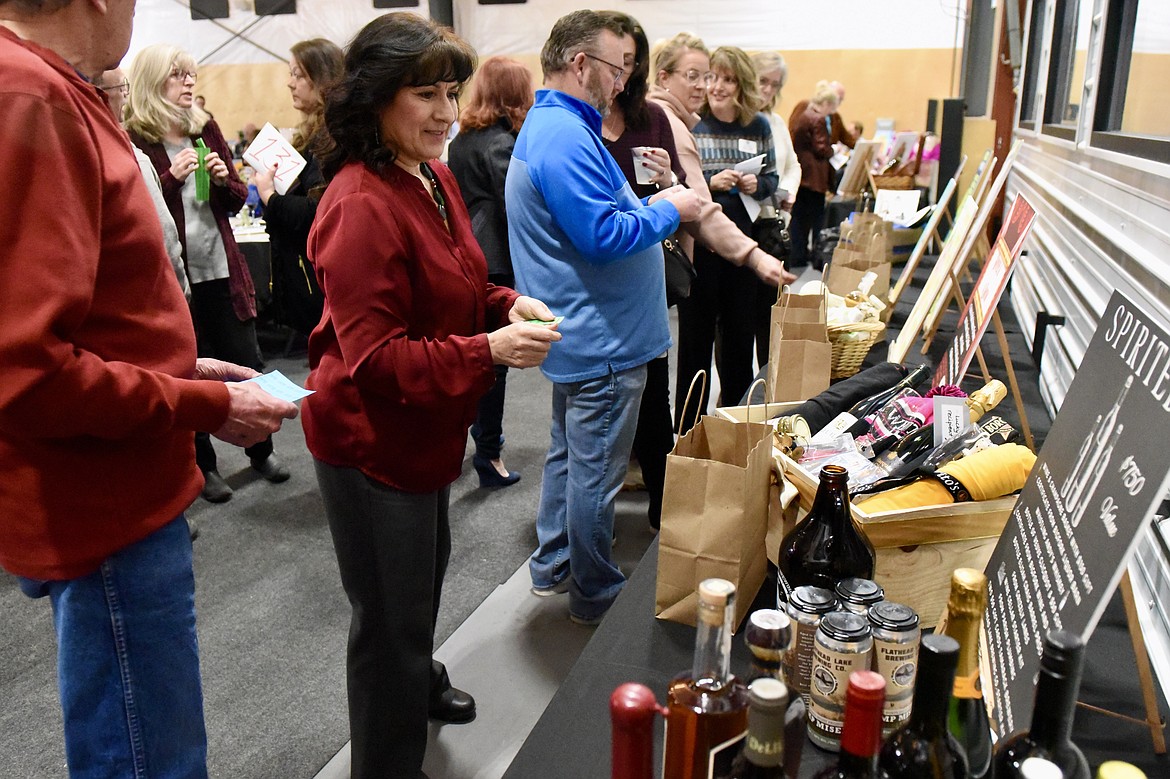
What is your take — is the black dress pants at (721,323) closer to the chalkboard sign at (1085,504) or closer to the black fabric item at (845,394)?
the black fabric item at (845,394)

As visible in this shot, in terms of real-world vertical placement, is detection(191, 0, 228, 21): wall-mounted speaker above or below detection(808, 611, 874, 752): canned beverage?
above

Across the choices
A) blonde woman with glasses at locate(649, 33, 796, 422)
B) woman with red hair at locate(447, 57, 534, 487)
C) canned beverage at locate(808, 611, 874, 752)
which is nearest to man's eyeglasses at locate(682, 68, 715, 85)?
blonde woman with glasses at locate(649, 33, 796, 422)

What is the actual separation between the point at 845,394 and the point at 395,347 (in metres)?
0.97

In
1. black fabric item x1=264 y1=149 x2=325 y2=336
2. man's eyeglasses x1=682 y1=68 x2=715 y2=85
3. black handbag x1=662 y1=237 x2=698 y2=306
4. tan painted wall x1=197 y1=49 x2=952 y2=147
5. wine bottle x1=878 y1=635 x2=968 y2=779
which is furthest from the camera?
tan painted wall x1=197 y1=49 x2=952 y2=147

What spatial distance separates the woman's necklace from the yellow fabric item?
0.87 meters

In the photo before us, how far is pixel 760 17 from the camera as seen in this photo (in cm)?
982

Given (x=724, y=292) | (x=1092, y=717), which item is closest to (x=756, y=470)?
(x=1092, y=717)

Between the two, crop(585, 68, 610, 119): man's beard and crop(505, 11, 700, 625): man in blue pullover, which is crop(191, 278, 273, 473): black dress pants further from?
crop(585, 68, 610, 119): man's beard

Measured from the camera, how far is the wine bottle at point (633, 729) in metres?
0.57

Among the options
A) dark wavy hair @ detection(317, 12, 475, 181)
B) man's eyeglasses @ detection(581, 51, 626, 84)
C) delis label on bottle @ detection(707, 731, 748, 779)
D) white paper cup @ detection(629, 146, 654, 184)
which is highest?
man's eyeglasses @ detection(581, 51, 626, 84)

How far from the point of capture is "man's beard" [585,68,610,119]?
199 centimetres

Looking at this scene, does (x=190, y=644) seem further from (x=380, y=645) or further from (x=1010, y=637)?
(x=1010, y=637)

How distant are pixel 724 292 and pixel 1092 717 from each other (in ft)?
7.93

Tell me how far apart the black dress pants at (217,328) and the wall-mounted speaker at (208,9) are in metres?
9.49
